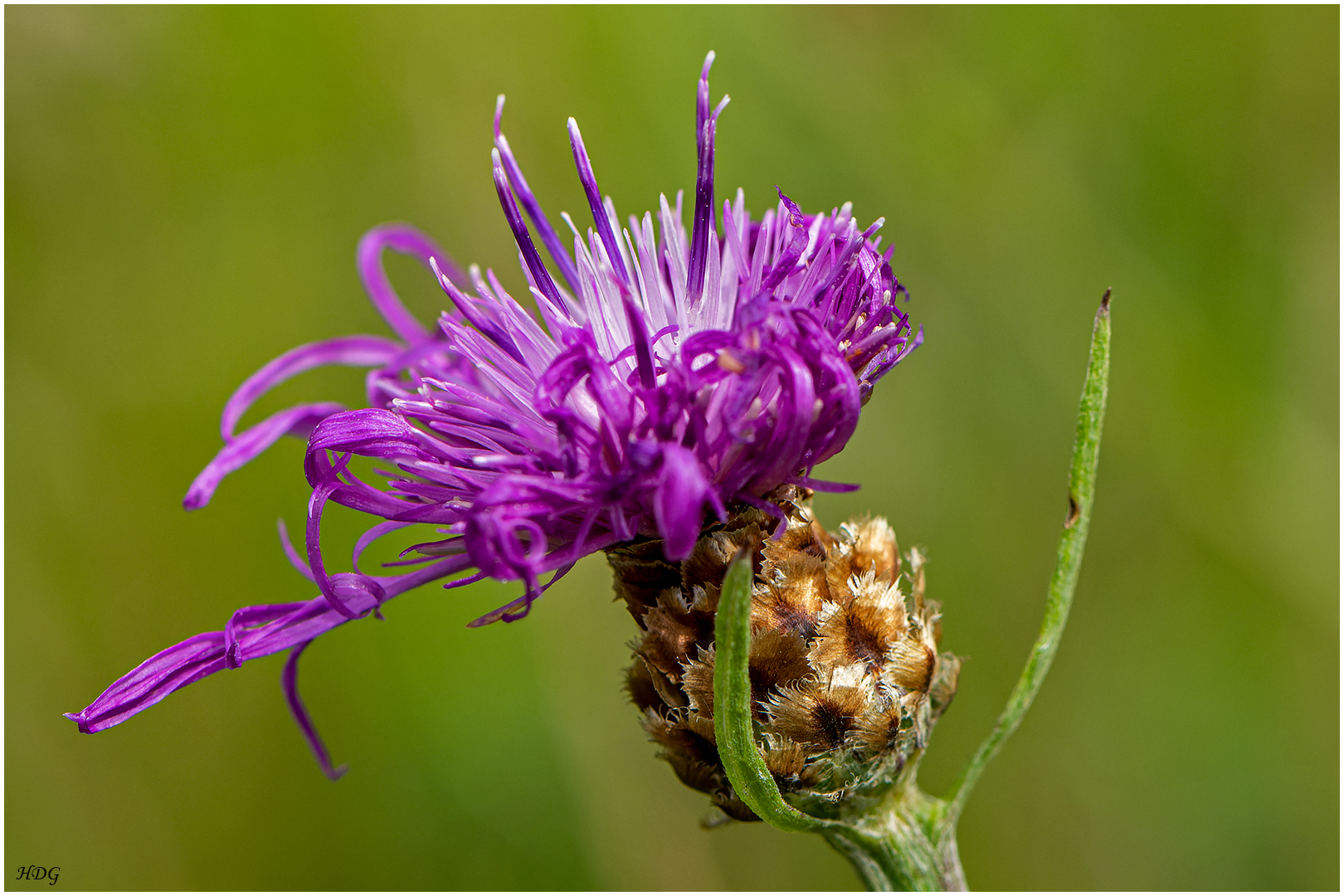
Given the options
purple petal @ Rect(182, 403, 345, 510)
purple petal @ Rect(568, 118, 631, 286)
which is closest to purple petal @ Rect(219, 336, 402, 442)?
purple petal @ Rect(182, 403, 345, 510)

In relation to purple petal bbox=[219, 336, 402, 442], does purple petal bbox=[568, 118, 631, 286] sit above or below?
above

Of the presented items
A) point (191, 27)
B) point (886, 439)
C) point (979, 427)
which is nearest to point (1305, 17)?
point (979, 427)

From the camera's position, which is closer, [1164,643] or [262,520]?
[1164,643]

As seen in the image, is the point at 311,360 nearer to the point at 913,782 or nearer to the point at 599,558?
the point at 599,558

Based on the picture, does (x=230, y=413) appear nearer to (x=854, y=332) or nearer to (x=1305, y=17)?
(x=854, y=332)

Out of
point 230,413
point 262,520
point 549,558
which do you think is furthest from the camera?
point 262,520
